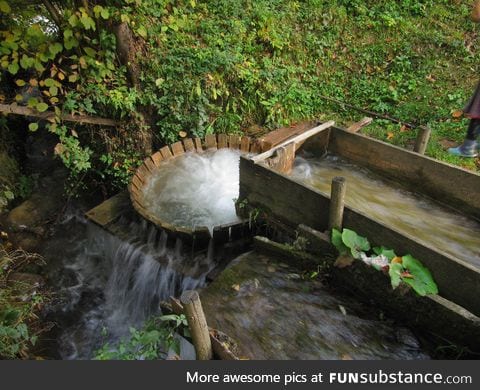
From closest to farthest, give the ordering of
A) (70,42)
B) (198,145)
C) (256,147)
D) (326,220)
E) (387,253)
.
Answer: (387,253)
(326,220)
(70,42)
(198,145)
(256,147)

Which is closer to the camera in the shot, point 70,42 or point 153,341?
point 153,341

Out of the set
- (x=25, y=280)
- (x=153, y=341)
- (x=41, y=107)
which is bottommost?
(x=25, y=280)

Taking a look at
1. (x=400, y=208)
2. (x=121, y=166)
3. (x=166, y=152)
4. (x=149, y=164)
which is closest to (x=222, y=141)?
(x=166, y=152)

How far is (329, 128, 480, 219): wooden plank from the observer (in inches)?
209

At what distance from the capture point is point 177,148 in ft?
22.0

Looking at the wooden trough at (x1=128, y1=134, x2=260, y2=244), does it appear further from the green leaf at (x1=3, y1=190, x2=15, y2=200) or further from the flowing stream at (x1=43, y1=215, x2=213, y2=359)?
the green leaf at (x1=3, y1=190, x2=15, y2=200)

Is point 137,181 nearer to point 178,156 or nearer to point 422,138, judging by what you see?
point 178,156

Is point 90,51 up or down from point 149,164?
up

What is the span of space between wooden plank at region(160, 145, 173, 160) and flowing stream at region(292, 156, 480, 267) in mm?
2235

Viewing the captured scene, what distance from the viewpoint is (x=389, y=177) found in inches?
243

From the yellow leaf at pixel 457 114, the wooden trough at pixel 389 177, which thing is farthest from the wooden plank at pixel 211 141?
the yellow leaf at pixel 457 114

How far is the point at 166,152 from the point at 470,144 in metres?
5.47

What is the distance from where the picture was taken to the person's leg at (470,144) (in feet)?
21.4

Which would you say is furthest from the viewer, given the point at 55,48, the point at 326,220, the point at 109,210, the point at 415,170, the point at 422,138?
the point at 109,210
